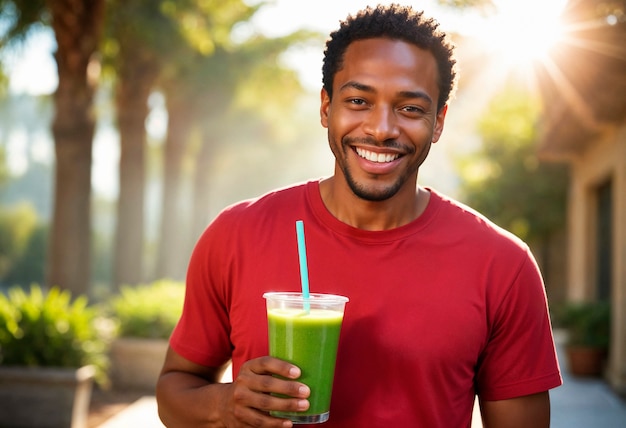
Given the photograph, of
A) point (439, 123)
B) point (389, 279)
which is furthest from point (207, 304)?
point (439, 123)

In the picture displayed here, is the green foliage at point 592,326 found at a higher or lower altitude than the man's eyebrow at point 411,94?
lower

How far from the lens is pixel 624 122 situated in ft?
33.5

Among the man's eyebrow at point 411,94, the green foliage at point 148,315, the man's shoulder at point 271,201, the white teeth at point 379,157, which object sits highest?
the man's eyebrow at point 411,94

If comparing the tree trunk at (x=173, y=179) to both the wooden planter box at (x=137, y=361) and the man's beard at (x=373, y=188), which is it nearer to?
the wooden planter box at (x=137, y=361)

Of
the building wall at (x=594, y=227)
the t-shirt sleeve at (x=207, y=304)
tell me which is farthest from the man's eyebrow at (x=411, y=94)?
the building wall at (x=594, y=227)

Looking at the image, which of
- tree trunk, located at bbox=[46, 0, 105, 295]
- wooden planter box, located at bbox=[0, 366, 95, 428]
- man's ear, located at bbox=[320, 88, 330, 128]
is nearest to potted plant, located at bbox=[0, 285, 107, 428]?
wooden planter box, located at bbox=[0, 366, 95, 428]

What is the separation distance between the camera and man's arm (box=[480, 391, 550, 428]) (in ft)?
8.27

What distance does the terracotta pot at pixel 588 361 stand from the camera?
11297mm

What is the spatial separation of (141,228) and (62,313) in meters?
9.70

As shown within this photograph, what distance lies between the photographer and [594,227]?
13.6 metres

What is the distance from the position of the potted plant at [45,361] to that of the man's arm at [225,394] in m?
5.00

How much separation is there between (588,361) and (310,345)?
10041 mm

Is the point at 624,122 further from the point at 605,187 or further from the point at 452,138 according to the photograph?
the point at 452,138

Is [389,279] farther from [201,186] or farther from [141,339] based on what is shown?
[201,186]
